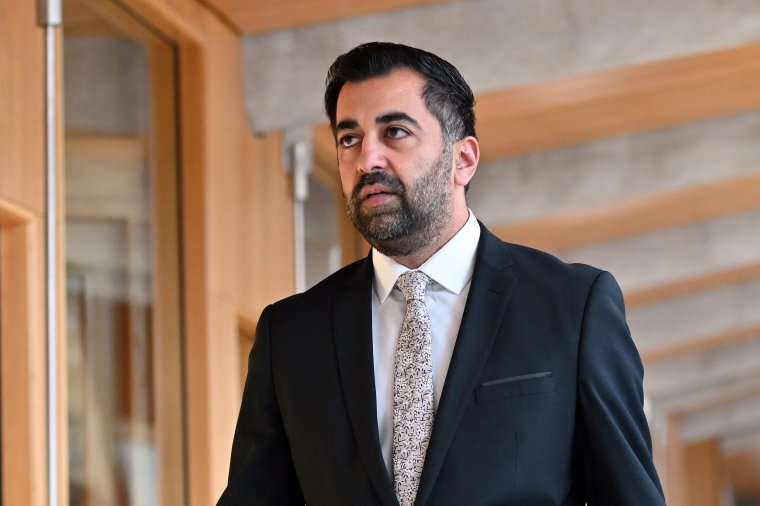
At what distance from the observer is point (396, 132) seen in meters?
2.90

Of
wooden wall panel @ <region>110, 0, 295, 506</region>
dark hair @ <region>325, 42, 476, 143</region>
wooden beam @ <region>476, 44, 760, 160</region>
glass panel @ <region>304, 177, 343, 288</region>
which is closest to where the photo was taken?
dark hair @ <region>325, 42, 476, 143</region>

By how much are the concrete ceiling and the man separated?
494 cm

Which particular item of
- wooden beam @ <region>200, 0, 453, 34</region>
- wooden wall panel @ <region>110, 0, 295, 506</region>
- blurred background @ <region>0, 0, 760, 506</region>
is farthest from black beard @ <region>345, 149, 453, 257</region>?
wooden beam @ <region>200, 0, 453, 34</region>

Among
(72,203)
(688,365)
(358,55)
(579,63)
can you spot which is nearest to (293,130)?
(579,63)

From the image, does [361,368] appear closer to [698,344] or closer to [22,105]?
[22,105]

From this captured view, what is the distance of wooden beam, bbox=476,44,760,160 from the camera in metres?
10.2

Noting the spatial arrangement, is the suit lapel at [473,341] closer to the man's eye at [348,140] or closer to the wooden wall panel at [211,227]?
the man's eye at [348,140]

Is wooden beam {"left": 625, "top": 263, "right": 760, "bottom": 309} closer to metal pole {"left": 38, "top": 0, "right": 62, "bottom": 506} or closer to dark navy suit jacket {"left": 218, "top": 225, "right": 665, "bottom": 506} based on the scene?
metal pole {"left": 38, "top": 0, "right": 62, "bottom": 506}

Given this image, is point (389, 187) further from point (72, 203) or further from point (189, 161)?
point (189, 161)

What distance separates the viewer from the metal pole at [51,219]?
5988 mm

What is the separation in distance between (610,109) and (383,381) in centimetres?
810

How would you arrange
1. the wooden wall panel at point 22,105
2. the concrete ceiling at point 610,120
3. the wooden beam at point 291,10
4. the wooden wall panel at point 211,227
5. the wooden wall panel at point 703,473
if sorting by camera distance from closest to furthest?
the wooden wall panel at point 22,105, the wooden wall panel at point 211,227, the wooden beam at point 291,10, the concrete ceiling at point 610,120, the wooden wall panel at point 703,473

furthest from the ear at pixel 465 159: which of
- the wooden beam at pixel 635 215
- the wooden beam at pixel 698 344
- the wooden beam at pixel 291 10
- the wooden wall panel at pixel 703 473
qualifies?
the wooden wall panel at pixel 703 473

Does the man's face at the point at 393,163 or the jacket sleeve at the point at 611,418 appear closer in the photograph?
the jacket sleeve at the point at 611,418
